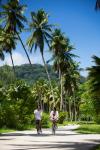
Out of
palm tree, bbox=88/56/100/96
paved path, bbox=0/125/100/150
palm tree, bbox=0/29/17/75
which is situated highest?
palm tree, bbox=0/29/17/75

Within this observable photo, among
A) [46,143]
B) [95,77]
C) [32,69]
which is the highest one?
[32,69]

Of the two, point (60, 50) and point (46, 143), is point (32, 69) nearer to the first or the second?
point (60, 50)

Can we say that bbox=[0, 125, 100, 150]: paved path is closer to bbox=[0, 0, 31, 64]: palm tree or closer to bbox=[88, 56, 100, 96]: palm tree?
bbox=[88, 56, 100, 96]: palm tree

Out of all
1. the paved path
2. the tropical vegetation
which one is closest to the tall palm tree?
the tropical vegetation

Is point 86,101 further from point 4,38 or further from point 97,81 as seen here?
point 97,81

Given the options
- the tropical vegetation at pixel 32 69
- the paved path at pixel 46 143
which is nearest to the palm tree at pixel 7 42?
the tropical vegetation at pixel 32 69

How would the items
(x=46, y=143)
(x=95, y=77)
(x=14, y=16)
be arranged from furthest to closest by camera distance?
1. (x=14, y=16)
2. (x=95, y=77)
3. (x=46, y=143)

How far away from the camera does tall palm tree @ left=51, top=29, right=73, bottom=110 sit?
257 ft

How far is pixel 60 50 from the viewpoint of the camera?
79750 mm

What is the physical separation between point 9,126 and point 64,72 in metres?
49.0

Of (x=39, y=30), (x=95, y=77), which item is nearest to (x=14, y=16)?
(x=39, y=30)

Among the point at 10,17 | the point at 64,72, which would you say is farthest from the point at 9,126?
the point at 64,72

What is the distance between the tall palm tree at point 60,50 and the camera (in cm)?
7831

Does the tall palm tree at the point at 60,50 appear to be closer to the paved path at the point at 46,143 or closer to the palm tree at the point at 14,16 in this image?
the palm tree at the point at 14,16
